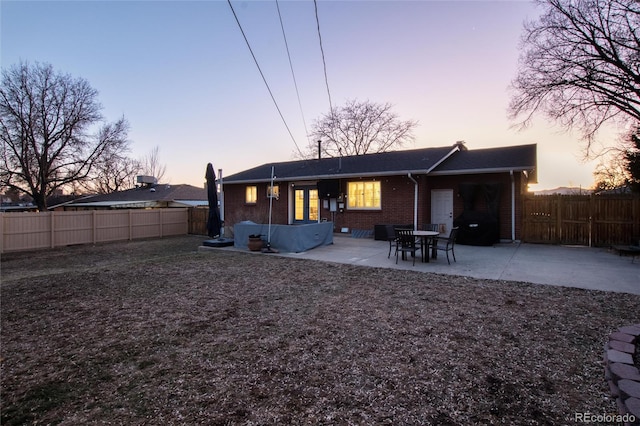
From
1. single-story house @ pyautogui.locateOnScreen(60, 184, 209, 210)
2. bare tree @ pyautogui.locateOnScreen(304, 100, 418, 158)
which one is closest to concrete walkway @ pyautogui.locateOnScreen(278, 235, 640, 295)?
single-story house @ pyautogui.locateOnScreen(60, 184, 209, 210)

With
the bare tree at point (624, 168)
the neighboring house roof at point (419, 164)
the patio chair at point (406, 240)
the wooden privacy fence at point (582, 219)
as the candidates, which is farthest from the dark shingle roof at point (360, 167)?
the bare tree at point (624, 168)

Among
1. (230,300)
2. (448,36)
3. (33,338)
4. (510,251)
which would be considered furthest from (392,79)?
(33,338)

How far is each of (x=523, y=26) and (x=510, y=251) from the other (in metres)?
11.1

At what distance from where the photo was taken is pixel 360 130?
3097cm

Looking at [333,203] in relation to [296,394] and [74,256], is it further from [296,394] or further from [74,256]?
[296,394]

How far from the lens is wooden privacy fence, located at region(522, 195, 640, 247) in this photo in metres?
9.84

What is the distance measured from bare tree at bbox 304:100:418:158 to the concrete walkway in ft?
68.2

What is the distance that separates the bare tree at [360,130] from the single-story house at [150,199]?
40.4ft

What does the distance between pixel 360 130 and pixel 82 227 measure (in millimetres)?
24424

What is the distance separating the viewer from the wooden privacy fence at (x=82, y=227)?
1167cm

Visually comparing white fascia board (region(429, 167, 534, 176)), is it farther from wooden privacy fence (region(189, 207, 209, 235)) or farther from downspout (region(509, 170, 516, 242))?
wooden privacy fence (region(189, 207, 209, 235))

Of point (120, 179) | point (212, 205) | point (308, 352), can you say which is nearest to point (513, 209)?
point (308, 352)

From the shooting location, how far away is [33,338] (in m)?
3.72

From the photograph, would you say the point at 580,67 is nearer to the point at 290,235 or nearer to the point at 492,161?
the point at 492,161
